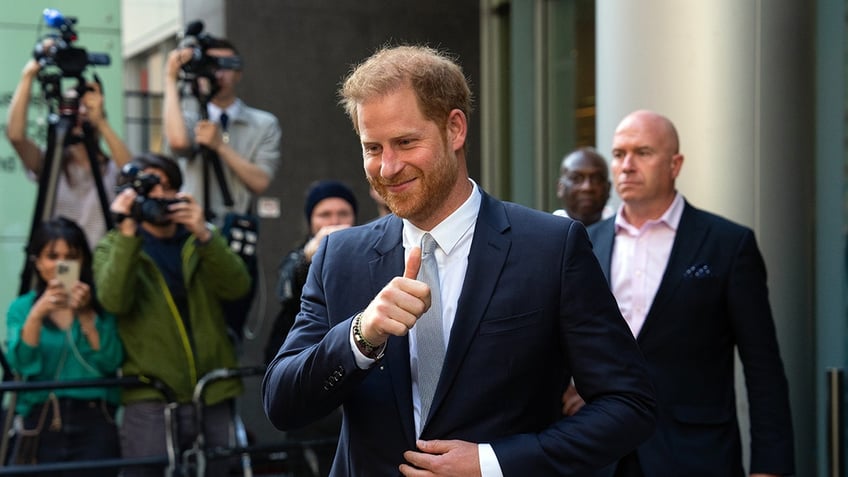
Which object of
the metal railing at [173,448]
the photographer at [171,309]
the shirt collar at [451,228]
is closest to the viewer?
the shirt collar at [451,228]

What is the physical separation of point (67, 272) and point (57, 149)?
868 mm

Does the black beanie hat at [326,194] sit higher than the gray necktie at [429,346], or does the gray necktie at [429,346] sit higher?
the black beanie hat at [326,194]

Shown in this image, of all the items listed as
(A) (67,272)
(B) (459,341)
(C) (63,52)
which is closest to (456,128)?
(B) (459,341)

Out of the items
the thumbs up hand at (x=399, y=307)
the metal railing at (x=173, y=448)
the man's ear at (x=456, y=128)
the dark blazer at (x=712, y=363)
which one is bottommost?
the metal railing at (x=173, y=448)

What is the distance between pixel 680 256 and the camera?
4.30 meters

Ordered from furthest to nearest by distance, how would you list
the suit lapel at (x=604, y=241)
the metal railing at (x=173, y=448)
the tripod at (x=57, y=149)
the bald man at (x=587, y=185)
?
the tripod at (x=57, y=149) < the bald man at (x=587, y=185) < the metal railing at (x=173, y=448) < the suit lapel at (x=604, y=241)

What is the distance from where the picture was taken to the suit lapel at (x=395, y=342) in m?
2.54

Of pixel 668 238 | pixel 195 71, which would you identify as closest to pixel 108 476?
pixel 195 71

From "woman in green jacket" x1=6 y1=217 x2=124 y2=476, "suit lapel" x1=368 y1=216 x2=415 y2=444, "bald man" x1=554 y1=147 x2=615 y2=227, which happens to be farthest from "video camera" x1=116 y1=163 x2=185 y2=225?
"suit lapel" x1=368 y1=216 x2=415 y2=444

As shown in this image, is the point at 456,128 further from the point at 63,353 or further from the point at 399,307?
the point at 63,353

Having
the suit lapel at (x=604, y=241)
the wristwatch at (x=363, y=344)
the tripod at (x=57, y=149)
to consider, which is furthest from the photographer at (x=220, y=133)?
the wristwatch at (x=363, y=344)

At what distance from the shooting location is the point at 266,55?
10.2 metres

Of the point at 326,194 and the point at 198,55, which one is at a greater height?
the point at 198,55

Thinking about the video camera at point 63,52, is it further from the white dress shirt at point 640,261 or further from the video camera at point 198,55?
the white dress shirt at point 640,261
